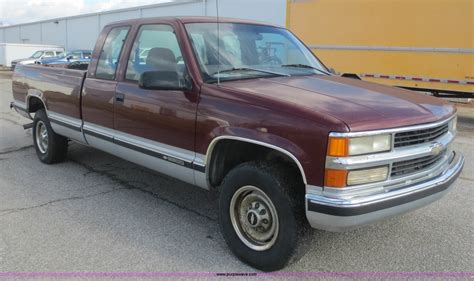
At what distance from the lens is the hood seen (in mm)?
3053

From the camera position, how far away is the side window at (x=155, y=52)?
4.22 m

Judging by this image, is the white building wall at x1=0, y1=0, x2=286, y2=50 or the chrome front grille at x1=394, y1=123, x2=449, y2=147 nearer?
the chrome front grille at x1=394, y1=123, x2=449, y2=147

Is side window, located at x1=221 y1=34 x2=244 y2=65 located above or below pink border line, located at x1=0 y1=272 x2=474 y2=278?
above

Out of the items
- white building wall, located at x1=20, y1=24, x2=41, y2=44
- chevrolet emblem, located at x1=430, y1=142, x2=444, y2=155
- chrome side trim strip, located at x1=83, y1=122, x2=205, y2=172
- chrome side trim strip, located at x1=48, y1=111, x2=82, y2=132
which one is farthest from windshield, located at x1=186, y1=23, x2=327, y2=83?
white building wall, located at x1=20, y1=24, x2=41, y2=44

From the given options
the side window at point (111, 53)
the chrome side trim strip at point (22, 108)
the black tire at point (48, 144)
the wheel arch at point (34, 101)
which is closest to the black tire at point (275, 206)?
the side window at point (111, 53)

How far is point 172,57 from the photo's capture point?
13.9 ft

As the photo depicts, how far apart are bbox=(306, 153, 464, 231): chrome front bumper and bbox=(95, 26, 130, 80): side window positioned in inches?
110

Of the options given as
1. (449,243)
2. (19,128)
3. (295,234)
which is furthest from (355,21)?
(295,234)

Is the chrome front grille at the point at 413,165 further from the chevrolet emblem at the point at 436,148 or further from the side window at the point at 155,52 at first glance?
the side window at the point at 155,52

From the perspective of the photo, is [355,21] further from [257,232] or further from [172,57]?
[257,232]

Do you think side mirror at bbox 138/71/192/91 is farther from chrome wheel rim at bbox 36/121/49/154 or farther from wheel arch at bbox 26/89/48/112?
chrome wheel rim at bbox 36/121/49/154

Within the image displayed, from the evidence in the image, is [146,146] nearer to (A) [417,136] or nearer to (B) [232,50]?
(B) [232,50]

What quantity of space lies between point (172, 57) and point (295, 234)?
1997 mm

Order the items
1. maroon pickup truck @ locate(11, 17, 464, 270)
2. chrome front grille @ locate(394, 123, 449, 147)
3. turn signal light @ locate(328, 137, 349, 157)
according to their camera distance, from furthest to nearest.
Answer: chrome front grille @ locate(394, 123, 449, 147) → maroon pickup truck @ locate(11, 17, 464, 270) → turn signal light @ locate(328, 137, 349, 157)
